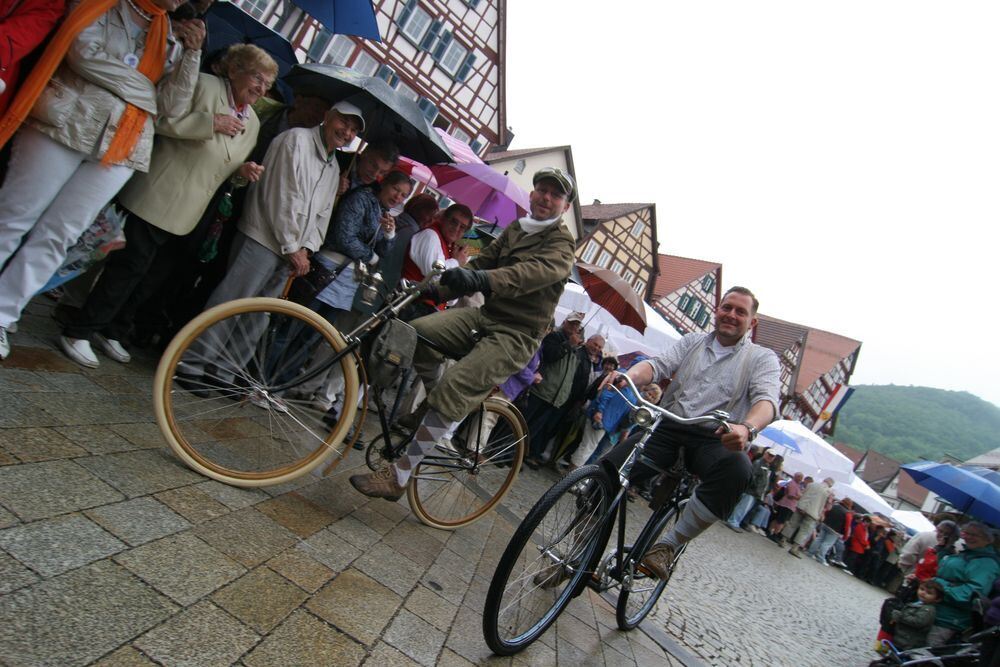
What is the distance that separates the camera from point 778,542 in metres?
16.9

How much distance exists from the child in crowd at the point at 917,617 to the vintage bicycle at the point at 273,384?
5.47 m

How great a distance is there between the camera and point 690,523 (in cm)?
369

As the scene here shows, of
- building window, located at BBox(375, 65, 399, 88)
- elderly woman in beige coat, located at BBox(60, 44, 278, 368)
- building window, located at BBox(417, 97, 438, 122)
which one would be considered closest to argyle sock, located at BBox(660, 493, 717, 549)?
elderly woman in beige coat, located at BBox(60, 44, 278, 368)

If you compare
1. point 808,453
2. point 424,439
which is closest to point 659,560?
point 424,439

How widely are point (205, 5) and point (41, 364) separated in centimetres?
231

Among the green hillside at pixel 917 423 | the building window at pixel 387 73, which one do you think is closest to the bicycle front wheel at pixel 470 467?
the building window at pixel 387 73

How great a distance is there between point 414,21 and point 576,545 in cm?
2532

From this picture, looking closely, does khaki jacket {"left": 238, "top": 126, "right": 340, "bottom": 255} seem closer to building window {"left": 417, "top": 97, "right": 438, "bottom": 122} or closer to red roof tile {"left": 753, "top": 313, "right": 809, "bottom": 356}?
building window {"left": 417, "top": 97, "right": 438, "bottom": 122}

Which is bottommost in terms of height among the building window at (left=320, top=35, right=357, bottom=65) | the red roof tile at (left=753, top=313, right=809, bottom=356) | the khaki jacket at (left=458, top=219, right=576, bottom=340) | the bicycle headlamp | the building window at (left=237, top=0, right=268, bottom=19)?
the bicycle headlamp

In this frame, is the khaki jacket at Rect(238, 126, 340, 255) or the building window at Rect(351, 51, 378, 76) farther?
the building window at Rect(351, 51, 378, 76)

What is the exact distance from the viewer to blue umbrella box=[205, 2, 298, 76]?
5867 mm

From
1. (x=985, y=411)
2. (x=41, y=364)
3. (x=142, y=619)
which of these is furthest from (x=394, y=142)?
(x=985, y=411)

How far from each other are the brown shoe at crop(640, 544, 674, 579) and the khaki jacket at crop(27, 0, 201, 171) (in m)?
3.68

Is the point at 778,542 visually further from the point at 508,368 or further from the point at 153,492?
the point at 153,492
